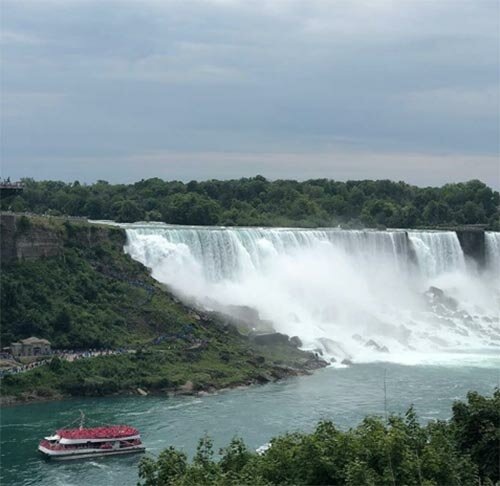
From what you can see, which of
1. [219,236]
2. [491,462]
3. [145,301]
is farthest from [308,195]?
[491,462]

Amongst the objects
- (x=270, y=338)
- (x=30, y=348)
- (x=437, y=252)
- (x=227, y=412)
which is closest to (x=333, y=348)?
(x=270, y=338)

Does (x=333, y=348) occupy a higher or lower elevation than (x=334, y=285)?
lower

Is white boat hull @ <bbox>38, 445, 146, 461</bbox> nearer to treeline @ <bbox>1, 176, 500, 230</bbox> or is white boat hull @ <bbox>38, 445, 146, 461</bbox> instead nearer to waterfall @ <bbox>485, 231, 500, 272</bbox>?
treeline @ <bbox>1, 176, 500, 230</bbox>

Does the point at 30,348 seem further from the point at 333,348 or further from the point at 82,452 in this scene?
the point at 333,348

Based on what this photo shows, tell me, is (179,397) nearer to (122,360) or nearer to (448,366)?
(122,360)

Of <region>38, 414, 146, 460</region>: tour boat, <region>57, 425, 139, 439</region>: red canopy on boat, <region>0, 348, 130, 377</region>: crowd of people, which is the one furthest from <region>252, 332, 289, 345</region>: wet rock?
<region>38, 414, 146, 460</region>: tour boat
